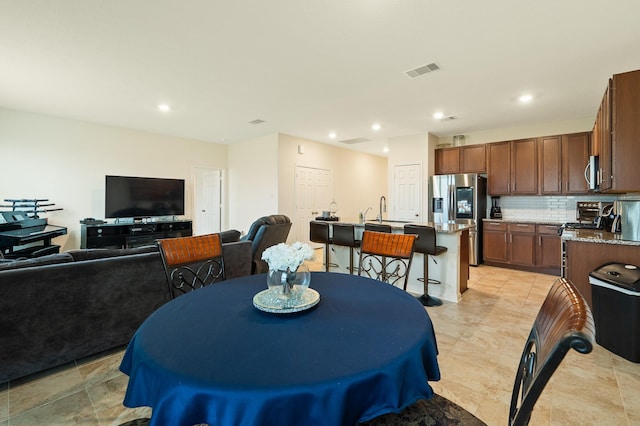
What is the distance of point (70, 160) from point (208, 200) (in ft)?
9.10

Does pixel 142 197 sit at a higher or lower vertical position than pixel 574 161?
lower

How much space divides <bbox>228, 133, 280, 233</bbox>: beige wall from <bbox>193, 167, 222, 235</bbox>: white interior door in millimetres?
289

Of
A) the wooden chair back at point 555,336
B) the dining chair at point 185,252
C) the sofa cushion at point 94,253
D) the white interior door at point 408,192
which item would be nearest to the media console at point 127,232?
the sofa cushion at point 94,253

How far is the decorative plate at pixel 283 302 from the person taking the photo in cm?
118

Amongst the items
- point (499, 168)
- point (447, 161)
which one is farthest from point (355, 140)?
point (499, 168)

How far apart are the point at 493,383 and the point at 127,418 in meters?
2.22

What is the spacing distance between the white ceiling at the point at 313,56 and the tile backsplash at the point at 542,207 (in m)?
1.37

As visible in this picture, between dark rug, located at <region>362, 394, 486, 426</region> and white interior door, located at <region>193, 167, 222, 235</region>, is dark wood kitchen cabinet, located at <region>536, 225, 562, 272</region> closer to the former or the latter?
dark rug, located at <region>362, 394, 486, 426</region>

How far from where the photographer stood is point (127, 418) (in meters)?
1.62

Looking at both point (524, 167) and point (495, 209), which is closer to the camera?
point (524, 167)

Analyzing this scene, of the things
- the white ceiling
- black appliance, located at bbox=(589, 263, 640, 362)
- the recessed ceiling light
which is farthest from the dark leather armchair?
the recessed ceiling light

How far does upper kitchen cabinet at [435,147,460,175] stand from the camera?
5.95 meters

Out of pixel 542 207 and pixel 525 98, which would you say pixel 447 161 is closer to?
pixel 542 207

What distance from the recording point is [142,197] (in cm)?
584
